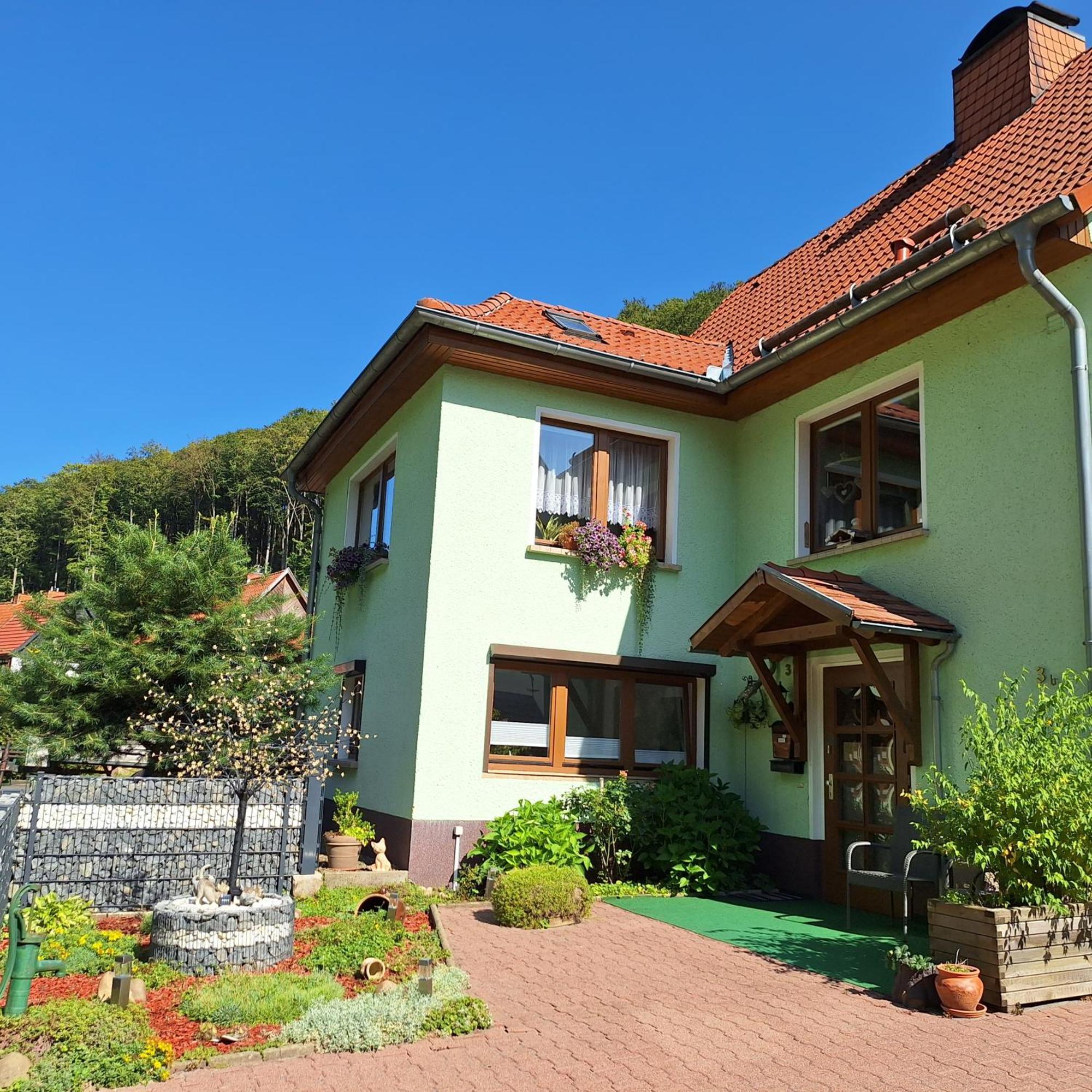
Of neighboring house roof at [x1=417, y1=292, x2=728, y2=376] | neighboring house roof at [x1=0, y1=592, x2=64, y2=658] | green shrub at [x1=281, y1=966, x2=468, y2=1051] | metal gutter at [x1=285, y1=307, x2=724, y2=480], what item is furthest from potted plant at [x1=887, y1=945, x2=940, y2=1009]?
neighboring house roof at [x1=0, y1=592, x2=64, y2=658]

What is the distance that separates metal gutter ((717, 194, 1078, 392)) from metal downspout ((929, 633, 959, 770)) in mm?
3014

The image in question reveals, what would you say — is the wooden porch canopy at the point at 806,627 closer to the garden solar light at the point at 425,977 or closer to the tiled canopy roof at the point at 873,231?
the tiled canopy roof at the point at 873,231

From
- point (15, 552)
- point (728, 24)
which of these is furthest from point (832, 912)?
point (15, 552)

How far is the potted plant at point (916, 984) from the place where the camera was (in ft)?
18.4

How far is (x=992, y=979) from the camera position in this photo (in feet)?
18.2

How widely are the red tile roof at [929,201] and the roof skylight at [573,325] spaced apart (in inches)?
72.2

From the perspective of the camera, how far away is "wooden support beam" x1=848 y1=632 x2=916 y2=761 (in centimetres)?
809

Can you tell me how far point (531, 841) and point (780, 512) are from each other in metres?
4.51

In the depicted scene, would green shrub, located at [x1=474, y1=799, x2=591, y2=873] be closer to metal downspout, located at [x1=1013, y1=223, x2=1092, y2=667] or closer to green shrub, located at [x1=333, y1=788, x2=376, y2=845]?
green shrub, located at [x1=333, y1=788, x2=376, y2=845]

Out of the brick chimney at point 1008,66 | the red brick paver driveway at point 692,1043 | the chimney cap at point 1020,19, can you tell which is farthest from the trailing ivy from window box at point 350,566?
the chimney cap at point 1020,19

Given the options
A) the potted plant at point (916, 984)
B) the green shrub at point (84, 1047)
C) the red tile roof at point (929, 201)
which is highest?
the red tile roof at point (929, 201)

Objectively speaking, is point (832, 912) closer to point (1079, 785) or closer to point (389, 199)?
point (1079, 785)

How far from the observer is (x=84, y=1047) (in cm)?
435

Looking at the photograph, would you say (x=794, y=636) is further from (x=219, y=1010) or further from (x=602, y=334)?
(x=219, y=1010)
